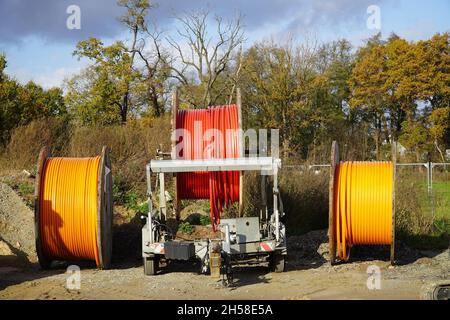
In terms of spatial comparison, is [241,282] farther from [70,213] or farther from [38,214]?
[38,214]

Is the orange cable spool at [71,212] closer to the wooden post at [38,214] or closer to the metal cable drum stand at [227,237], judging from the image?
the wooden post at [38,214]

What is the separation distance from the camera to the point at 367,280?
403 inches

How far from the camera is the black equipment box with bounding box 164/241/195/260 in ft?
34.2

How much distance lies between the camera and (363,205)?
11.2 m

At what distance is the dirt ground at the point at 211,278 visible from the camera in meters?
9.41

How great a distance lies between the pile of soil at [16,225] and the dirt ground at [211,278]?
0.07 ft

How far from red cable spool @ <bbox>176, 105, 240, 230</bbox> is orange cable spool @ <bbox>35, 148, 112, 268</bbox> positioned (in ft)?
5.34

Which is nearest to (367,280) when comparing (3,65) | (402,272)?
(402,272)

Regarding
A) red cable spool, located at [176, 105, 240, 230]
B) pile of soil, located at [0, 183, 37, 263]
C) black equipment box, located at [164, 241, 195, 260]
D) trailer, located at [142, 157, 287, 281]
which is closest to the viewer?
black equipment box, located at [164, 241, 195, 260]

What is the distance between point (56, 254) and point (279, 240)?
4.18 meters

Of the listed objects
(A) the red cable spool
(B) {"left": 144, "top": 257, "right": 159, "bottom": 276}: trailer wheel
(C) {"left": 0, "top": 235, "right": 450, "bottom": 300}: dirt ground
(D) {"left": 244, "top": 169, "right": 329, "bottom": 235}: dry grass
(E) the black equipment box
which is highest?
(A) the red cable spool

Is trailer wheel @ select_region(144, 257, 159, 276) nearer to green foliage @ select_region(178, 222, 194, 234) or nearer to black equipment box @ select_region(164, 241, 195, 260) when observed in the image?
black equipment box @ select_region(164, 241, 195, 260)

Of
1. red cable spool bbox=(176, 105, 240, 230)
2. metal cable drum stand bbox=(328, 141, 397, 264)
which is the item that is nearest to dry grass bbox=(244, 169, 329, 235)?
red cable spool bbox=(176, 105, 240, 230)

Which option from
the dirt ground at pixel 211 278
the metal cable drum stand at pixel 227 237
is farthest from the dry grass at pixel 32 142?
the metal cable drum stand at pixel 227 237
